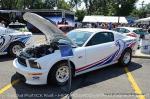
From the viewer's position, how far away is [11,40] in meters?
11.2

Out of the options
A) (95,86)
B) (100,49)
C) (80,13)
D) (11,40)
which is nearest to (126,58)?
(100,49)

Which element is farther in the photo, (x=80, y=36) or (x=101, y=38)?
(x=101, y=38)

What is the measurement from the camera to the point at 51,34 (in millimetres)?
6910

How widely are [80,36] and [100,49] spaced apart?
72cm

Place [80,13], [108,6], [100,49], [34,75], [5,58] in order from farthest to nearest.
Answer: [108,6] < [80,13] < [5,58] < [100,49] < [34,75]

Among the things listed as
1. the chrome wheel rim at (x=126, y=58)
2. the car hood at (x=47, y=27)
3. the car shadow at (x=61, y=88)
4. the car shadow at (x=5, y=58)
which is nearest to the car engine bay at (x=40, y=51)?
the car hood at (x=47, y=27)

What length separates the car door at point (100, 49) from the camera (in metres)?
7.88

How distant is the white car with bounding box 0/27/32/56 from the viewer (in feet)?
35.8

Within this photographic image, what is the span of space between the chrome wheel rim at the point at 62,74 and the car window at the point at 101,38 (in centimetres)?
122

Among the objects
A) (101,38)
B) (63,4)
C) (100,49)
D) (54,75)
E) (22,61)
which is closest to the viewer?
(54,75)

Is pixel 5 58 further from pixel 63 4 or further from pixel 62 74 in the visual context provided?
pixel 63 4

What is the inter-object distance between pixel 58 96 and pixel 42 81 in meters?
0.64

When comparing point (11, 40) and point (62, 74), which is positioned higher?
point (11, 40)

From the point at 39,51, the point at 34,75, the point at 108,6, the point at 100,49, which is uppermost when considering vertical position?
the point at 108,6
